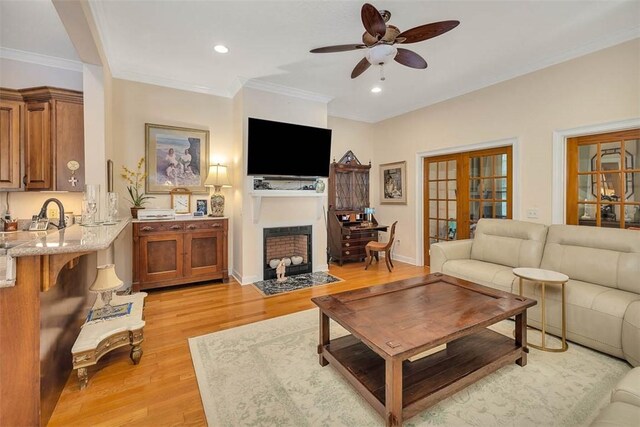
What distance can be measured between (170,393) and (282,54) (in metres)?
3.39

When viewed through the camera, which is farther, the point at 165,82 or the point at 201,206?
the point at 201,206

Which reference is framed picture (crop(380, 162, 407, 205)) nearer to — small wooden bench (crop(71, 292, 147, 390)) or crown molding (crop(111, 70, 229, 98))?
crown molding (crop(111, 70, 229, 98))

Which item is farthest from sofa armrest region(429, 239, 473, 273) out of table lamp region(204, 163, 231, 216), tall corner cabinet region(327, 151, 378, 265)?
table lamp region(204, 163, 231, 216)

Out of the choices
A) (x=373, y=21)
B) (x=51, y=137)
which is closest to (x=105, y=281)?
(x=51, y=137)

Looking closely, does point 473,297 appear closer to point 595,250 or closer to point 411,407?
point 411,407

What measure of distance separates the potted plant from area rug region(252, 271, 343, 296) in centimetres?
191

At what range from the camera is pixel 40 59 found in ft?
11.0

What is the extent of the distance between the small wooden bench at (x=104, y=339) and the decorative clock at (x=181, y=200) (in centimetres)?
203

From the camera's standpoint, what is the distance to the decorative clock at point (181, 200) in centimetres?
412

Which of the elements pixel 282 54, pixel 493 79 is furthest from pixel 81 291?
pixel 493 79

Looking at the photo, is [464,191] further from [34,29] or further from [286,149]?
[34,29]

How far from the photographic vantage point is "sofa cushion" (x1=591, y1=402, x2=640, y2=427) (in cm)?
102

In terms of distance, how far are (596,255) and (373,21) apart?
287 centimetres

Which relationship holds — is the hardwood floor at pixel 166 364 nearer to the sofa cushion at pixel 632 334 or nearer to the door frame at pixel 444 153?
the door frame at pixel 444 153
